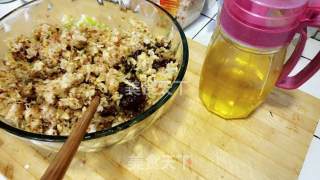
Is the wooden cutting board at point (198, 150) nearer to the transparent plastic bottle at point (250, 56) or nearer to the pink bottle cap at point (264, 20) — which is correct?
the transparent plastic bottle at point (250, 56)

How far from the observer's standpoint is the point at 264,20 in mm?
402

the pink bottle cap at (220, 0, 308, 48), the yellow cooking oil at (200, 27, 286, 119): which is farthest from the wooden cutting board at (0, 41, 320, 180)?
the pink bottle cap at (220, 0, 308, 48)

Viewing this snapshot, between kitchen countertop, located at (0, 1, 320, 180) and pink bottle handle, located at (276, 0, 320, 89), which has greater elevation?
pink bottle handle, located at (276, 0, 320, 89)

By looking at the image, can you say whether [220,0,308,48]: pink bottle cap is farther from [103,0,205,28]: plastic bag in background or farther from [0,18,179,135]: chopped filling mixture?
[103,0,205,28]: plastic bag in background

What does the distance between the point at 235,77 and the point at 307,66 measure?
0.12 metres

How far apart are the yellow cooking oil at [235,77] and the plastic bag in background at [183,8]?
0.19 meters

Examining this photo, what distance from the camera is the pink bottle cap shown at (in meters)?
0.39

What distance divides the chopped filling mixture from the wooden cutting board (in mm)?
70

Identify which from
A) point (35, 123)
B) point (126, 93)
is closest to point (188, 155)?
point (126, 93)

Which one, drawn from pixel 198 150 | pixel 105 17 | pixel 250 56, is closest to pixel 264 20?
pixel 250 56

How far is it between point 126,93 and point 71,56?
134 mm

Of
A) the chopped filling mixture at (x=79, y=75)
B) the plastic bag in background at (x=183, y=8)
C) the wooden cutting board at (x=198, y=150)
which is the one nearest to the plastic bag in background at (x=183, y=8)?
the plastic bag in background at (x=183, y=8)

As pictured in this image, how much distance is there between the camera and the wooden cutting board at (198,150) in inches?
19.1

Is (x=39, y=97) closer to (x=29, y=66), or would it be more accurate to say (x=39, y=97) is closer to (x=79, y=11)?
(x=29, y=66)
